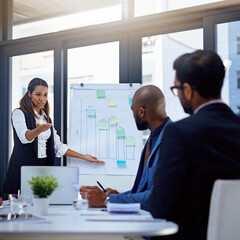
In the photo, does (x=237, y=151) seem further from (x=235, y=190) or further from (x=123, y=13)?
(x=123, y=13)

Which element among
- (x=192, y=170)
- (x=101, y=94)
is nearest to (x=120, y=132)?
(x=101, y=94)

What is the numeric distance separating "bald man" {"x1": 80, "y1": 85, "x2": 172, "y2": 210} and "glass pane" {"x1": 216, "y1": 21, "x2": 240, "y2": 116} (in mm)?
858

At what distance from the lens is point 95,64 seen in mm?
4648

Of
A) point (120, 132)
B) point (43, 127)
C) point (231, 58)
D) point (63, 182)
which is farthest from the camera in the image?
point (43, 127)

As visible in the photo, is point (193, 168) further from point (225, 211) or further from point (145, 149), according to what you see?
point (145, 149)

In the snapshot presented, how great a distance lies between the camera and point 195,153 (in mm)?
1813

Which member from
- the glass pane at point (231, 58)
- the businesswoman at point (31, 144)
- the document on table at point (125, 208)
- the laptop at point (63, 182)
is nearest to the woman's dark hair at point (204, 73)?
the document on table at point (125, 208)

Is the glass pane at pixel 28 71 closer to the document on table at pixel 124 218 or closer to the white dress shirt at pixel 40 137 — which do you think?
the white dress shirt at pixel 40 137

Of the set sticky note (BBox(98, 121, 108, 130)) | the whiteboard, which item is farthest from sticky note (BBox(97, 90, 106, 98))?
sticky note (BBox(98, 121, 108, 130))

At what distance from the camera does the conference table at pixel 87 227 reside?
153cm

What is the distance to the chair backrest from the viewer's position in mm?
1689

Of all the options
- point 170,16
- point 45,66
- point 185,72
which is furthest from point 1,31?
point 185,72

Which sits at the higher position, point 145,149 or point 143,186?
point 145,149

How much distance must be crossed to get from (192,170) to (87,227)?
0.50 metres
